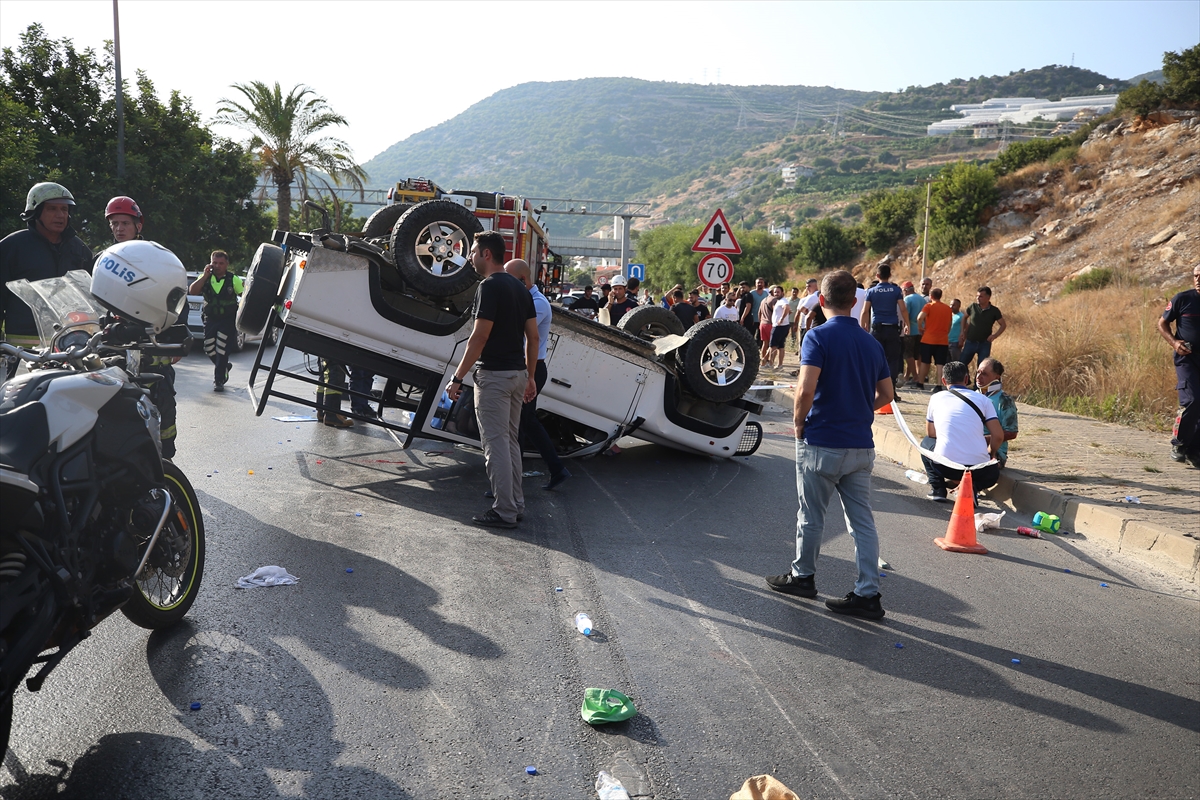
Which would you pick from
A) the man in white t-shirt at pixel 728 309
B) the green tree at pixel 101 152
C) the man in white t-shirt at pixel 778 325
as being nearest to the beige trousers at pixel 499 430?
the man in white t-shirt at pixel 728 309

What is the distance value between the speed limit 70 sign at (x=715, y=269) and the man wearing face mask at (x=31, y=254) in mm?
11140

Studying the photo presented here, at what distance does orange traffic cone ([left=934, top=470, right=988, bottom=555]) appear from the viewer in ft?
21.8

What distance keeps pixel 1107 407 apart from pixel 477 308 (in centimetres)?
986

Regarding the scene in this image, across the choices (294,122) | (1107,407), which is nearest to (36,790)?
(1107,407)

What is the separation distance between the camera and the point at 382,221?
354 inches

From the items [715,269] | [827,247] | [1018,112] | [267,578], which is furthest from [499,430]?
[1018,112]

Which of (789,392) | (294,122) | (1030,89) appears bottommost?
(789,392)

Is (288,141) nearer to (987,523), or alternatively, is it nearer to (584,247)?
(987,523)

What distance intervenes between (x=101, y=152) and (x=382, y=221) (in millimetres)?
19343

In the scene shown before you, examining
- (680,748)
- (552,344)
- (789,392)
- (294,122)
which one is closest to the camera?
(680,748)

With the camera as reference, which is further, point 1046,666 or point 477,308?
point 477,308

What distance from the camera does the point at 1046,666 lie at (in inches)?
176

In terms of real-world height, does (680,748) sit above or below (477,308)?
below

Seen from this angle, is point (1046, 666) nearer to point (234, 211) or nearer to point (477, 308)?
point (477, 308)
